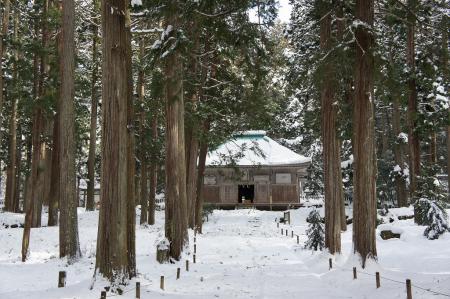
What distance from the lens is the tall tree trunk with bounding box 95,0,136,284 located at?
340 inches

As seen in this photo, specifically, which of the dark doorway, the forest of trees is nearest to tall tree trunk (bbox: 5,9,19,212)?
the forest of trees

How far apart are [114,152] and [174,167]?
206 inches

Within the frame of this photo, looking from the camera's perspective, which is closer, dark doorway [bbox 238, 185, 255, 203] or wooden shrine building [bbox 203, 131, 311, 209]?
wooden shrine building [bbox 203, 131, 311, 209]

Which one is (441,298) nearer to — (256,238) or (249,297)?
(249,297)

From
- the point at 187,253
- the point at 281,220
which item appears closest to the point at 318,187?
the point at 281,220

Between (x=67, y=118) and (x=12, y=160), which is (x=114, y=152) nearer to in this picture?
(x=67, y=118)

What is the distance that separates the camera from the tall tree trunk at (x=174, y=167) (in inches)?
527

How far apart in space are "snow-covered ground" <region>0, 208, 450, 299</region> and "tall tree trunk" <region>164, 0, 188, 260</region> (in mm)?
824

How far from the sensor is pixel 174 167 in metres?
13.9

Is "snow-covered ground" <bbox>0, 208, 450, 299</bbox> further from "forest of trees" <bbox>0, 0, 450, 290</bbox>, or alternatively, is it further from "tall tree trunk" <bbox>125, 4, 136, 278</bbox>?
"forest of trees" <bbox>0, 0, 450, 290</bbox>

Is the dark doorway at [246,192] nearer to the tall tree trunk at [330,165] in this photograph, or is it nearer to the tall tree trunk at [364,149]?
the tall tree trunk at [330,165]

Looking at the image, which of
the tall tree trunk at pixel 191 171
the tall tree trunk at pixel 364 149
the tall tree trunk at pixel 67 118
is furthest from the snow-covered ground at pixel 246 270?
the tall tree trunk at pixel 191 171

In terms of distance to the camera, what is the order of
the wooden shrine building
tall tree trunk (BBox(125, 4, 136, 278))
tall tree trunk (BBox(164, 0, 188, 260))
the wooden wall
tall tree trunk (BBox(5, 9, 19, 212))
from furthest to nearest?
the wooden wall, the wooden shrine building, tall tree trunk (BBox(5, 9, 19, 212)), tall tree trunk (BBox(164, 0, 188, 260)), tall tree trunk (BBox(125, 4, 136, 278))

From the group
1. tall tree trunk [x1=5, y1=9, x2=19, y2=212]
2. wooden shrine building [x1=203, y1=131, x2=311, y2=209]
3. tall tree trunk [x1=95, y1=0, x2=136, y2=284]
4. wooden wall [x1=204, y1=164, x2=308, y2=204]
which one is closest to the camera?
tall tree trunk [x1=95, y1=0, x2=136, y2=284]
